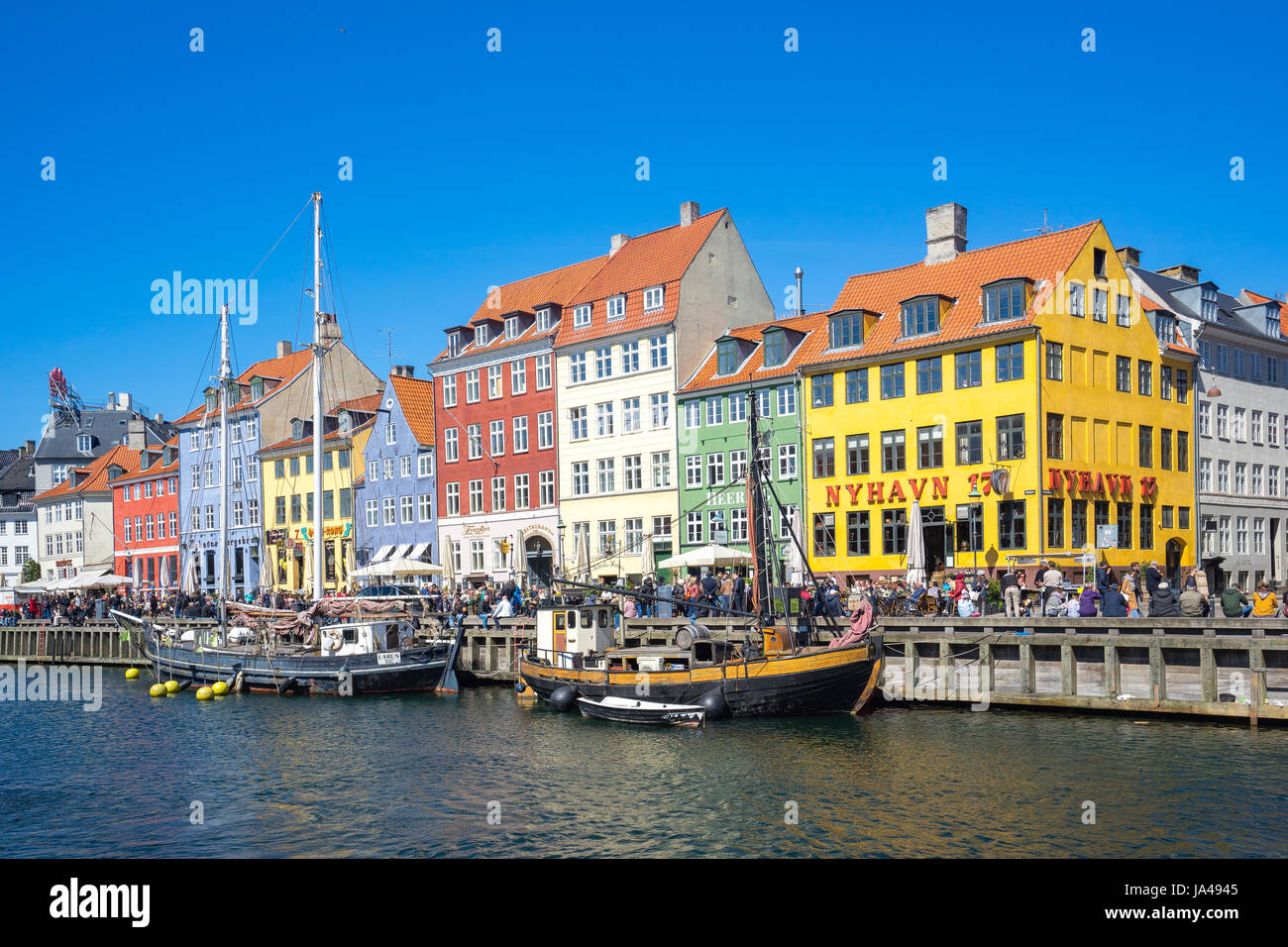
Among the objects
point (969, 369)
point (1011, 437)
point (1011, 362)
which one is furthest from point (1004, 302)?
point (1011, 437)

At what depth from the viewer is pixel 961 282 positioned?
5156cm

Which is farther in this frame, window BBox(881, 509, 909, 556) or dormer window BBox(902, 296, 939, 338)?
dormer window BBox(902, 296, 939, 338)

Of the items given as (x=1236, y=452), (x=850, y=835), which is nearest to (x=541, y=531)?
(x=1236, y=452)

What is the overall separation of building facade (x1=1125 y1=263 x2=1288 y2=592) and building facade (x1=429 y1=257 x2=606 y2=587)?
2965 cm

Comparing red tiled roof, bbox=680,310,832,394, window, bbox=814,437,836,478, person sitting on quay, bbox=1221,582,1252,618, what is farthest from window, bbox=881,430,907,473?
person sitting on quay, bbox=1221,582,1252,618

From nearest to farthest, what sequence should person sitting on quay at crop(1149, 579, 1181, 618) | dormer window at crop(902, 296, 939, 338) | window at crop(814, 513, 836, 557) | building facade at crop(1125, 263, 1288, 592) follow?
person sitting on quay at crop(1149, 579, 1181, 618) < dormer window at crop(902, 296, 939, 338) < window at crop(814, 513, 836, 557) < building facade at crop(1125, 263, 1288, 592)

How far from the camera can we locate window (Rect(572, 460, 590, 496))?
6212 cm

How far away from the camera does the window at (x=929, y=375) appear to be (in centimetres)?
4938

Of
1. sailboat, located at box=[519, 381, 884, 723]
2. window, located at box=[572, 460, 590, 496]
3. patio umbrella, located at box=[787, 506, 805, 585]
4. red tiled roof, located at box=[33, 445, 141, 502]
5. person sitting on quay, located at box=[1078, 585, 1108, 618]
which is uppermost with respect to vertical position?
red tiled roof, located at box=[33, 445, 141, 502]

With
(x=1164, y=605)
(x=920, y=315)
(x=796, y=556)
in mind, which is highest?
(x=920, y=315)

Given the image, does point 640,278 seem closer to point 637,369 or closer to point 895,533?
point 637,369

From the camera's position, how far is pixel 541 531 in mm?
63344

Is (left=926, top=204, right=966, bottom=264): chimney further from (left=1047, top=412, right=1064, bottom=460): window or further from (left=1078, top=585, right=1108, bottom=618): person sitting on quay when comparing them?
(left=1078, top=585, right=1108, bottom=618): person sitting on quay

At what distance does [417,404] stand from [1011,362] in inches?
1473
